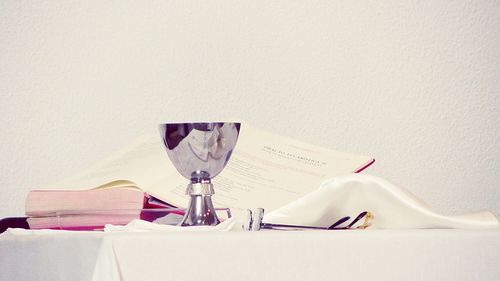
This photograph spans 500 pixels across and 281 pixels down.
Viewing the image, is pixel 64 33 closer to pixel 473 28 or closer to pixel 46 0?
pixel 46 0

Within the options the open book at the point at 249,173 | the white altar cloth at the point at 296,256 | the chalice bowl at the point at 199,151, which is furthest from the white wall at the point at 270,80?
the white altar cloth at the point at 296,256

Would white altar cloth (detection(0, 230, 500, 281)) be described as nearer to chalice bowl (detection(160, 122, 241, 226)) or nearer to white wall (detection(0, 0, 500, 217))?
chalice bowl (detection(160, 122, 241, 226))

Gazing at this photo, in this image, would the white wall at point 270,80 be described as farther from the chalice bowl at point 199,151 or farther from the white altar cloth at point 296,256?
the white altar cloth at point 296,256

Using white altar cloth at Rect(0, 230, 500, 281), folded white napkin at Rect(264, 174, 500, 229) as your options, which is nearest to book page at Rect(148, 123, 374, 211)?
folded white napkin at Rect(264, 174, 500, 229)

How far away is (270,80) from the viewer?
3.64 feet

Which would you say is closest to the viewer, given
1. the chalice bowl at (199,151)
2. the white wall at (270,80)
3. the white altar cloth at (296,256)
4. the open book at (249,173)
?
the white altar cloth at (296,256)

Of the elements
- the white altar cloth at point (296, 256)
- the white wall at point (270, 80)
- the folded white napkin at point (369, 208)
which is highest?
the white wall at point (270, 80)

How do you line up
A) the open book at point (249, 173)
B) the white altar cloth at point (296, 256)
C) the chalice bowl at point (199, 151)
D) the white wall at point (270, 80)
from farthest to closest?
the white wall at point (270, 80)
the open book at point (249, 173)
the chalice bowl at point (199, 151)
the white altar cloth at point (296, 256)

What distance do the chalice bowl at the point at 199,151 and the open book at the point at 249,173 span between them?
8cm

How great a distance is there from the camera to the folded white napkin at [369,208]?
23.1 inches

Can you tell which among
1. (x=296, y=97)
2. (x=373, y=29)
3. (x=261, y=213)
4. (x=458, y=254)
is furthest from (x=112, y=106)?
(x=458, y=254)

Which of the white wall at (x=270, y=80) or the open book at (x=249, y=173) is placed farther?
the white wall at (x=270, y=80)

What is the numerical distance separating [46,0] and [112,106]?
208mm

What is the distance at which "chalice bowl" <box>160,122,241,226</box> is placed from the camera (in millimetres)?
686
